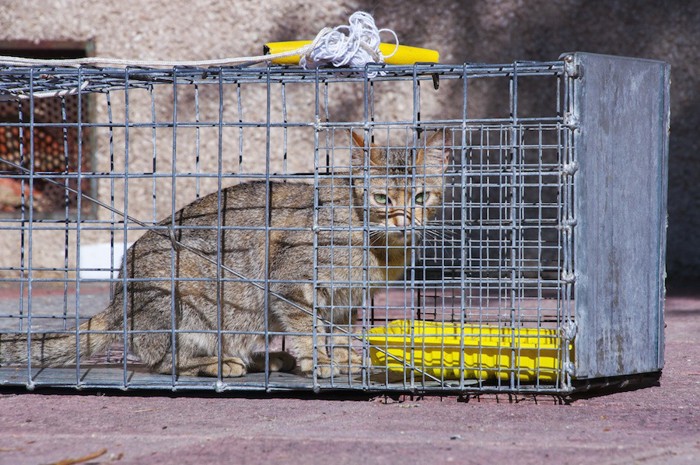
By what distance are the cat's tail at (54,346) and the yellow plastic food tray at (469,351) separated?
1211 millimetres

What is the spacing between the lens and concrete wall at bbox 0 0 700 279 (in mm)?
7770

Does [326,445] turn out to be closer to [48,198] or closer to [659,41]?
[48,198]

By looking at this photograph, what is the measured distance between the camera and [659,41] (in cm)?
815

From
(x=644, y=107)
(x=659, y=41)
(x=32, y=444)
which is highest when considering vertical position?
(x=659, y=41)

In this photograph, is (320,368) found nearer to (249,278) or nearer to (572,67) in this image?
(249,278)

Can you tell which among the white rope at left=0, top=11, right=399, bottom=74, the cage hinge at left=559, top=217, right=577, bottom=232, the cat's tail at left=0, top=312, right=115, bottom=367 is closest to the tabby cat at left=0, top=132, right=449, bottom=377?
the cat's tail at left=0, top=312, right=115, bottom=367

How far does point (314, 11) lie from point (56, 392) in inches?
196

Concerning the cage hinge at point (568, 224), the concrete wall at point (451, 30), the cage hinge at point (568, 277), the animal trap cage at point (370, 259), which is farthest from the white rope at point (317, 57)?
the concrete wall at point (451, 30)

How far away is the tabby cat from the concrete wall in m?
3.90

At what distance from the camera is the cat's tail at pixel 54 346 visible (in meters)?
3.94

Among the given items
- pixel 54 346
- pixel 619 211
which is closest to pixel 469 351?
pixel 619 211

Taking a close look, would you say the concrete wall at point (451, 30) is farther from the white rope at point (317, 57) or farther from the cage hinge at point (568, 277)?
the cage hinge at point (568, 277)

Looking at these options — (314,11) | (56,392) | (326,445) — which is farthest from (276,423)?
(314,11)

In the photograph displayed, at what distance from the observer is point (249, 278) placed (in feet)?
13.4
